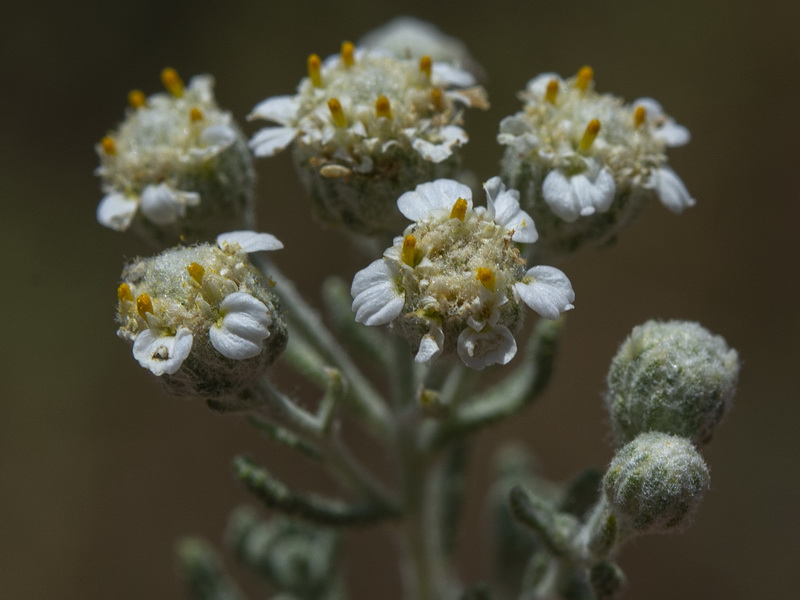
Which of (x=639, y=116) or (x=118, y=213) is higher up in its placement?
(x=118, y=213)

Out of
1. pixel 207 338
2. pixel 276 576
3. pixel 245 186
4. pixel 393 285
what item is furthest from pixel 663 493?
pixel 276 576

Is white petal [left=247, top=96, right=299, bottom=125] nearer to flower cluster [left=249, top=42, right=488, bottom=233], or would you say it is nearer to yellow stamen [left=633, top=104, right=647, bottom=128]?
flower cluster [left=249, top=42, right=488, bottom=233]

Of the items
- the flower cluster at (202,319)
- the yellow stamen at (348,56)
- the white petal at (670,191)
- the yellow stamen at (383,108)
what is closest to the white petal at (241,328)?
the flower cluster at (202,319)

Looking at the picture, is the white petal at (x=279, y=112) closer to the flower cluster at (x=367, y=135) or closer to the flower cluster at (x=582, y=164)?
the flower cluster at (x=367, y=135)

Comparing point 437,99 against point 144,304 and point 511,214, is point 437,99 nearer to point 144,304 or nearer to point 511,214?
point 511,214

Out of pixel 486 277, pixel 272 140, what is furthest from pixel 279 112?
pixel 486 277

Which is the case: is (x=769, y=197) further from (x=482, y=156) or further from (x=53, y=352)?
(x=53, y=352)
